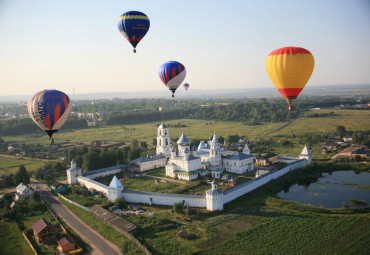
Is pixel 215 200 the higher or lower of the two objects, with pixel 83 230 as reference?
higher

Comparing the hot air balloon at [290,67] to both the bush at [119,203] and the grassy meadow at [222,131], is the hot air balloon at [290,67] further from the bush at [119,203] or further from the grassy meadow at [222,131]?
the grassy meadow at [222,131]

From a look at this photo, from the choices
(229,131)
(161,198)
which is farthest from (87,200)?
(229,131)

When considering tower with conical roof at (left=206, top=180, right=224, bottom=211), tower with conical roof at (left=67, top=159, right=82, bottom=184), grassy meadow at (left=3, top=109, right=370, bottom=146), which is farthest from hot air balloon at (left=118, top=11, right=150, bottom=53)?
grassy meadow at (left=3, top=109, right=370, bottom=146)

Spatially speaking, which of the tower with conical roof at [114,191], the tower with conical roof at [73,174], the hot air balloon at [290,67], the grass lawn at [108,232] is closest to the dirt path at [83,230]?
the grass lawn at [108,232]

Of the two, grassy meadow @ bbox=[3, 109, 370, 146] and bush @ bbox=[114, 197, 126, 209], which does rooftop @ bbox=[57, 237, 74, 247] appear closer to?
bush @ bbox=[114, 197, 126, 209]

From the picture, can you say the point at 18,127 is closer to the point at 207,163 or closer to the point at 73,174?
the point at 73,174

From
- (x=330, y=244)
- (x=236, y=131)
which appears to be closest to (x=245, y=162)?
(x=330, y=244)

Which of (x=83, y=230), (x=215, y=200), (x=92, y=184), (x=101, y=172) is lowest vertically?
(x=83, y=230)
